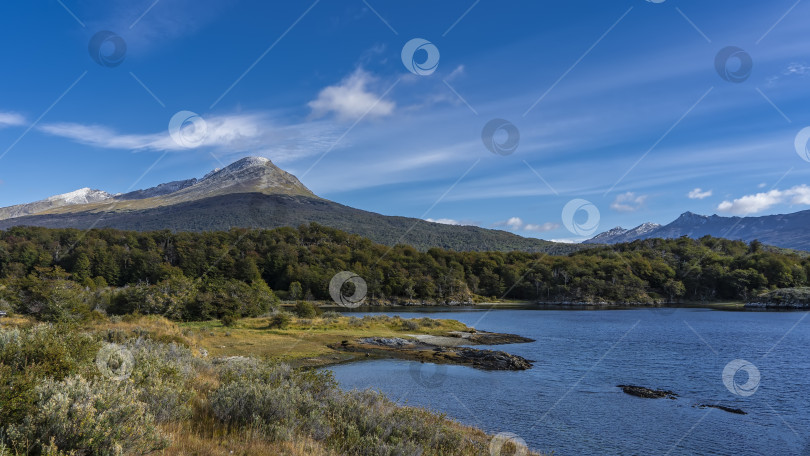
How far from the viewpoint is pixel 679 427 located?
20203 millimetres

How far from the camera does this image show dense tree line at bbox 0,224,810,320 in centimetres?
12331

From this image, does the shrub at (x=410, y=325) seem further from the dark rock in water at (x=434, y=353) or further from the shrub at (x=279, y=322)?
the shrub at (x=279, y=322)

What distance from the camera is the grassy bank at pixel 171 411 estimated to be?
651cm

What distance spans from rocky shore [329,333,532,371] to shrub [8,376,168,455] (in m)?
28.9

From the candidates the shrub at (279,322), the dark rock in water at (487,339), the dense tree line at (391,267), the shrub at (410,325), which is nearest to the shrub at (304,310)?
the shrub at (279,322)

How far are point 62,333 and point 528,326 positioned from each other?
63464 millimetres

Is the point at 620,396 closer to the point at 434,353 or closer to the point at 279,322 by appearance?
the point at 434,353

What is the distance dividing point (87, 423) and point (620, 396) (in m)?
25.9

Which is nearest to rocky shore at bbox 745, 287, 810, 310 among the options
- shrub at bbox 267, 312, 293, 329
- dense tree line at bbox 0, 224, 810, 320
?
dense tree line at bbox 0, 224, 810, 320

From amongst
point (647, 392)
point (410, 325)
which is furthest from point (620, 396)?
point (410, 325)

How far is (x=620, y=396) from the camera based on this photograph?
2539 cm

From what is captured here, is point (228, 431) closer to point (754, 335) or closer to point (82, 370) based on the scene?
point (82, 370)

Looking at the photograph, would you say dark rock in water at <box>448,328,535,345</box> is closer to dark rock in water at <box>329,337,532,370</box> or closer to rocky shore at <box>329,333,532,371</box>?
rocky shore at <box>329,333,532,371</box>

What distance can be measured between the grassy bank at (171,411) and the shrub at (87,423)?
0.05 ft
